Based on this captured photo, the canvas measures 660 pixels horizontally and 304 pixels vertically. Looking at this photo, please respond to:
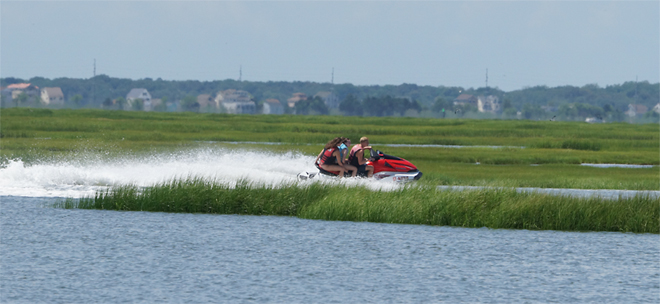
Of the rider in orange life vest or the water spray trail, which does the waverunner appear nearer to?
the rider in orange life vest

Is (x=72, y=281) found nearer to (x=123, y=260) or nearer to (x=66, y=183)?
(x=123, y=260)

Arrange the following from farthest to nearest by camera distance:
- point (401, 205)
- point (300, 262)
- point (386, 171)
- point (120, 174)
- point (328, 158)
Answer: point (120, 174) → point (386, 171) → point (328, 158) → point (401, 205) → point (300, 262)

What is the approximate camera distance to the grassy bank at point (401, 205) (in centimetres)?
2284

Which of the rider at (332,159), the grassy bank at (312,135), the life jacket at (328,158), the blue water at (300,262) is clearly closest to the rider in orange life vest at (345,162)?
the rider at (332,159)

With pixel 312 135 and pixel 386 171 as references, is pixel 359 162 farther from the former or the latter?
pixel 312 135

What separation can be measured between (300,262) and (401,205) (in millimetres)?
6355

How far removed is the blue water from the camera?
1554 centimetres

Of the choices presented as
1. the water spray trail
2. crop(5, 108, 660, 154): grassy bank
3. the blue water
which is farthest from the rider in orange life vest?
crop(5, 108, 660, 154): grassy bank

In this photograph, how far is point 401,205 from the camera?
24094mm

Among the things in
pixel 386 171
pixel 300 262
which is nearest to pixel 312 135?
pixel 386 171

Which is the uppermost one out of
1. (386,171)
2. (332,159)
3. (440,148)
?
(332,159)

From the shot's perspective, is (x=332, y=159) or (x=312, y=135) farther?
(x=312, y=135)

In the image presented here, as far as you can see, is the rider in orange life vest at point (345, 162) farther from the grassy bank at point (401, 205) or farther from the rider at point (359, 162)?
the grassy bank at point (401, 205)

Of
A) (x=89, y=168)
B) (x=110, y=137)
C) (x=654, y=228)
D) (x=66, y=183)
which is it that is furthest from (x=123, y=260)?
(x=110, y=137)
